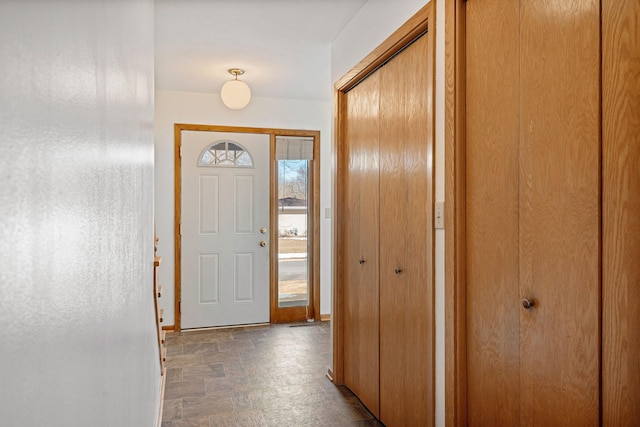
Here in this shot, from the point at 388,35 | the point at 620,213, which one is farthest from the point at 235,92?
the point at 620,213

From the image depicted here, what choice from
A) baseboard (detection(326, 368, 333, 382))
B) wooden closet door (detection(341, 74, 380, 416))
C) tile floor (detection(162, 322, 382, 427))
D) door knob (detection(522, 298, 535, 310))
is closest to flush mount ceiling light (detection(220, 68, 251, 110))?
wooden closet door (detection(341, 74, 380, 416))

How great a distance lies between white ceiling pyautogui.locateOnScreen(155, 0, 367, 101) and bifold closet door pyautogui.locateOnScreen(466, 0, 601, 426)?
137 centimetres

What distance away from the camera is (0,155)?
368mm

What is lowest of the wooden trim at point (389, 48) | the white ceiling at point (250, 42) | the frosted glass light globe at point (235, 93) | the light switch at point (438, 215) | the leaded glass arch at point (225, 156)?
the light switch at point (438, 215)

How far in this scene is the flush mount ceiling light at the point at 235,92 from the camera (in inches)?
152

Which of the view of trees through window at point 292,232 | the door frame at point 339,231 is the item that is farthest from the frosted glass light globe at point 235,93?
the door frame at point 339,231

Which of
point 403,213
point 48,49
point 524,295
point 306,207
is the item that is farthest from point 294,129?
point 48,49

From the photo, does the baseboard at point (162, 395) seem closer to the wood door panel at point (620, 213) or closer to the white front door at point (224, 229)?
the white front door at point (224, 229)

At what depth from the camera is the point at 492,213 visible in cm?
159

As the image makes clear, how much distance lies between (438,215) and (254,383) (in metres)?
1.97

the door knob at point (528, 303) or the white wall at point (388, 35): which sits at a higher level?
the white wall at point (388, 35)

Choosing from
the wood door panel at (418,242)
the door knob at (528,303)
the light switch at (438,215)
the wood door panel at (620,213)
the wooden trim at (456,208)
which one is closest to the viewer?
the wood door panel at (620,213)

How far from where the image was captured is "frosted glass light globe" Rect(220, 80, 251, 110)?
3.87m

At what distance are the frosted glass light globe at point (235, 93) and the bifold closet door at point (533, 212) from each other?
8.30 feet
